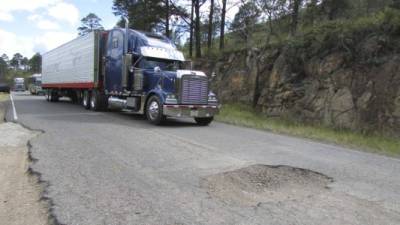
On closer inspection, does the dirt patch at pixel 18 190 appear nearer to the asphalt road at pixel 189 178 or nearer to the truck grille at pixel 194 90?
the asphalt road at pixel 189 178

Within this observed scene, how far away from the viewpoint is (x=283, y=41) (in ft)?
67.8

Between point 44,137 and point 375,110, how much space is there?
1060 cm

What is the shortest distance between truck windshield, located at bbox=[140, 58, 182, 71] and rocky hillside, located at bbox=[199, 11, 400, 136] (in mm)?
5508

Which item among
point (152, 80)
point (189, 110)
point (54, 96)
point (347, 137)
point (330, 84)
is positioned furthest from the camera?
point (54, 96)

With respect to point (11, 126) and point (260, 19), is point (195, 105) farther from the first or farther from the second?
point (260, 19)

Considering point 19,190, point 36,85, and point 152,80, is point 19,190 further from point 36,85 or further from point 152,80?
point 36,85

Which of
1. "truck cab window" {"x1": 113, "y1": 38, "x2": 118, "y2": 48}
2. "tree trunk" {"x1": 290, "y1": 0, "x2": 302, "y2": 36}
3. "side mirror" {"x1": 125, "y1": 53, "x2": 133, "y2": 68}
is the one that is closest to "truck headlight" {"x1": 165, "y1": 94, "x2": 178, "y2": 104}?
"side mirror" {"x1": 125, "y1": 53, "x2": 133, "y2": 68}

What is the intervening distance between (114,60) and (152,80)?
3400 millimetres

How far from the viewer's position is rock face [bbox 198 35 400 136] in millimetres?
14672

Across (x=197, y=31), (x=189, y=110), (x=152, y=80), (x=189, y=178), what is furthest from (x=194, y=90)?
(x=197, y=31)

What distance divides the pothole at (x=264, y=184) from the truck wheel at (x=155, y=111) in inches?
266

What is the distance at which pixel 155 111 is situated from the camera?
14023 millimetres

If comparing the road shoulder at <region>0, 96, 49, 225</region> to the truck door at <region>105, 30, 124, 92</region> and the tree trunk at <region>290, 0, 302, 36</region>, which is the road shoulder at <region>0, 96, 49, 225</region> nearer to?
the truck door at <region>105, 30, 124, 92</region>

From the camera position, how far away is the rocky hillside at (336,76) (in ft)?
48.5
